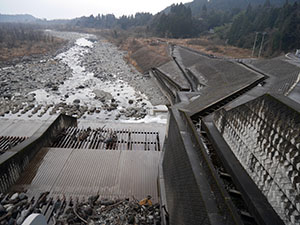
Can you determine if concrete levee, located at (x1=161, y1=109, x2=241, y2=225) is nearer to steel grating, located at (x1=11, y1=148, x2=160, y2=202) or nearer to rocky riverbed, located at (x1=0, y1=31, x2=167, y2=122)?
steel grating, located at (x1=11, y1=148, x2=160, y2=202)

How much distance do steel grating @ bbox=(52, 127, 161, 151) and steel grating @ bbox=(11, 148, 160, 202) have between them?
1.13m

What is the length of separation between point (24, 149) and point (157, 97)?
49.3ft

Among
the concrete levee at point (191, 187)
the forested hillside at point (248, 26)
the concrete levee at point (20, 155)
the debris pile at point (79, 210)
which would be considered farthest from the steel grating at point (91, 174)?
the forested hillside at point (248, 26)

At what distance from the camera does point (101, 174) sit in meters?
7.52

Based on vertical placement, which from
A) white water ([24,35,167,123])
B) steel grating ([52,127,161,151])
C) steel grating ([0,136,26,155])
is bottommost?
white water ([24,35,167,123])

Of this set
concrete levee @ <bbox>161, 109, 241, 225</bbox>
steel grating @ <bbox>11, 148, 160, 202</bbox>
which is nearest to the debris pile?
steel grating @ <bbox>11, 148, 160, 202</bbox>

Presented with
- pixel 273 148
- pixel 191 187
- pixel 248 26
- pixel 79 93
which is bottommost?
pixel 79 93

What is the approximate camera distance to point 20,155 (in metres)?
7.34

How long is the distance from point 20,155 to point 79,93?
15944 millimetres

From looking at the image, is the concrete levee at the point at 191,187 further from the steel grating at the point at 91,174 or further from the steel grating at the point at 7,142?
the steel grating at the point at 7,142

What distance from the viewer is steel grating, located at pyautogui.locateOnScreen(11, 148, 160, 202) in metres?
6.84

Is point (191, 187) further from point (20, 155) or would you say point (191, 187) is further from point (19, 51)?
point (19, 51)

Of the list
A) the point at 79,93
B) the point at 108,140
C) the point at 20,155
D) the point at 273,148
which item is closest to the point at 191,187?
the point at 273,148

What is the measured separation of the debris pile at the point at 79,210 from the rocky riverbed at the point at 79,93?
1010 cm
